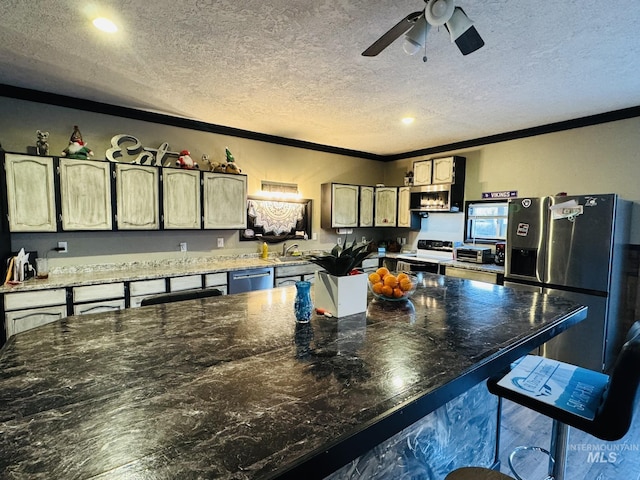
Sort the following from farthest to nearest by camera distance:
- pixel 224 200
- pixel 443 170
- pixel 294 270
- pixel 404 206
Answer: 1. pixel 404 206
2. pixel 443 170
3. pixel 294 270
4. pixel 224 200

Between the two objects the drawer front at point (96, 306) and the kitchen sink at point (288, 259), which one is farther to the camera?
the kitchen sink at point (288, 259)

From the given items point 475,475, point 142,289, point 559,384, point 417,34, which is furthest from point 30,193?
point 559,384

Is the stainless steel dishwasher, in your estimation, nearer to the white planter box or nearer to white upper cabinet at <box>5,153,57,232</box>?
white upper cabinet at <box>5,153,57,232</box>

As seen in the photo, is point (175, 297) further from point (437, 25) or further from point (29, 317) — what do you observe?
point (437, 25)

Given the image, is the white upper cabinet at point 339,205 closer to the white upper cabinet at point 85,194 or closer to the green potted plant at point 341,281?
the white upper cabinet at point 85,194

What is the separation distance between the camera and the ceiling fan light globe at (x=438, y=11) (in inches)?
55.8

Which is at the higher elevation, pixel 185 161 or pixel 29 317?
pixel 185 161

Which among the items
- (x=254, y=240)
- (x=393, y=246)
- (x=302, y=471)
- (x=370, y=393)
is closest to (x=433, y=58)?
(x=370, y=393)

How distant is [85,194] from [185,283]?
123cm

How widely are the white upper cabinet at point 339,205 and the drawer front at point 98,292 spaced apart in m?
2.90

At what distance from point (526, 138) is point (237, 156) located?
12.1ft

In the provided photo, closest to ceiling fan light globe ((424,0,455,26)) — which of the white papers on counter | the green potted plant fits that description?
the green potted plant

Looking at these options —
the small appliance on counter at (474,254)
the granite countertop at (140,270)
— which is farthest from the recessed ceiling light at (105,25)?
the small appliance on counter at (474,254)

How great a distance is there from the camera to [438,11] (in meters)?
1.45
